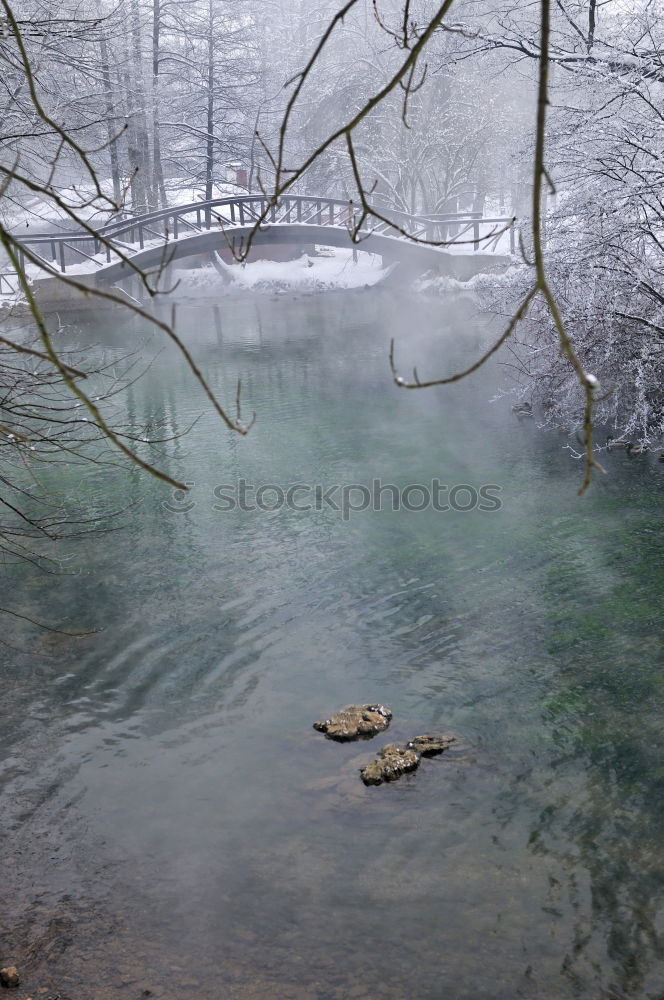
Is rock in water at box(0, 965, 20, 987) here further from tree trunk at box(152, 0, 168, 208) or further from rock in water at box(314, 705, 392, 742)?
tree trunk at box(152, 0, 168, 208)

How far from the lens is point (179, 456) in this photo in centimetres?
1329

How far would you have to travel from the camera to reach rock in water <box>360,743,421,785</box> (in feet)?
19.7

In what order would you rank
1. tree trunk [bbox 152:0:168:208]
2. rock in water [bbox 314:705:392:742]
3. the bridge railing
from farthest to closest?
tree trunk [bbox 152:0:168:208] → the bridge railing → rock in water [bbox 314:705:392:742]

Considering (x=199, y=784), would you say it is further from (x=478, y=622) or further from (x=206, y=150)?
(x=206, y=150)

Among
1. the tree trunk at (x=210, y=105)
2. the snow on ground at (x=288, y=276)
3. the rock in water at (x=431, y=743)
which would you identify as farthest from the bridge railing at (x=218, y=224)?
the rock in water at (x=431, y=743)

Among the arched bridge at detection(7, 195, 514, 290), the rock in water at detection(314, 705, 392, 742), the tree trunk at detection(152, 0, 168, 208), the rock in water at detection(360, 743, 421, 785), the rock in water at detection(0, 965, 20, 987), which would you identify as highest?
the tree trunk at detection(152, 0, 168, 208)

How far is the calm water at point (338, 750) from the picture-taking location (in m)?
4.69

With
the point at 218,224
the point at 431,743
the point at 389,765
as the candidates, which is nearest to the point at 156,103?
the point at 218,224

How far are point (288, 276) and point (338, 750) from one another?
2917 cm

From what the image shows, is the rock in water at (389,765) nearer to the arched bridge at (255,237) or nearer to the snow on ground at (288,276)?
the arched bridge at (255,237)

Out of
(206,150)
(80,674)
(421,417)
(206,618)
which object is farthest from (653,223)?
(206,150)

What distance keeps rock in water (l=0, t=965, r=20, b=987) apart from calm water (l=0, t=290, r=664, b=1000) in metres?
0.07

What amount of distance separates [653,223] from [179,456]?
685 cm

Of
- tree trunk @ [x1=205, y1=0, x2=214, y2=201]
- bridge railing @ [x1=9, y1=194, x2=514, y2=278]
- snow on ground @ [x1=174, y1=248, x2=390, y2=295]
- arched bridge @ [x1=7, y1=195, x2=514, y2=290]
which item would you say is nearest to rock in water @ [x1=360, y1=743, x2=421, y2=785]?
bridge railing @ [x1=9, y1=194, x2=514, y2=278]
